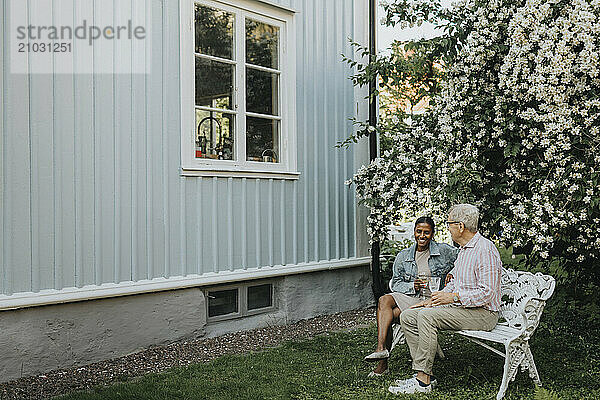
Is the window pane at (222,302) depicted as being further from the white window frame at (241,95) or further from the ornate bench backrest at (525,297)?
the ornate bench backrest at (525,297)

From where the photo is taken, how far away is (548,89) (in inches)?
220

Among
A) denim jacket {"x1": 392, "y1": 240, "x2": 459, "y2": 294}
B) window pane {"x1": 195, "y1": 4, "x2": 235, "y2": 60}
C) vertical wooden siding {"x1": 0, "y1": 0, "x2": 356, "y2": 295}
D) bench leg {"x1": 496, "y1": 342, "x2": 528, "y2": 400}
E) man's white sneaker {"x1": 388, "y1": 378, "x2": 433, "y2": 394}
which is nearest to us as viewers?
bench leg {"x1": 496, "y1": 342, "x2": 528, "y2": 400}

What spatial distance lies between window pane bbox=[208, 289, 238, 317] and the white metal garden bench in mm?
2746

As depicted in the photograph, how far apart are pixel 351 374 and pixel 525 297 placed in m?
1.45

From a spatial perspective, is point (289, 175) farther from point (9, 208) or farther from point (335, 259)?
point (9, 208)

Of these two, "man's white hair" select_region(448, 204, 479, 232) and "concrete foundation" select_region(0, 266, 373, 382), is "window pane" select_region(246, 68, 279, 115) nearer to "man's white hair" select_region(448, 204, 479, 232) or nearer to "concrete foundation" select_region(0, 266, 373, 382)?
"concrete foundation" select_region(0, 266, 373, 382)

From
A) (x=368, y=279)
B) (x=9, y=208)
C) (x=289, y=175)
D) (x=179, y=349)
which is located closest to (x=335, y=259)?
(x=368, y=279)

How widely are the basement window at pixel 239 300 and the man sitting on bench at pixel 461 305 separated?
2.39 m

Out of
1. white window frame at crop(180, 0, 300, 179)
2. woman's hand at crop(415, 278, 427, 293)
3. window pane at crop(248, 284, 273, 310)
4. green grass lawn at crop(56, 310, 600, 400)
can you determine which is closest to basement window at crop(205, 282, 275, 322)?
window pane at crop(248, 284, 273, 310)

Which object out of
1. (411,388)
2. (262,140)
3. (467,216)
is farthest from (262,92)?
(411,388)

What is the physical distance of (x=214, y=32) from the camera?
686 cm

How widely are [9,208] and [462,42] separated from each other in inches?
162

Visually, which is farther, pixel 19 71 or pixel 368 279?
pixel 368 279

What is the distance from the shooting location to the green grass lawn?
5043 millimetres
